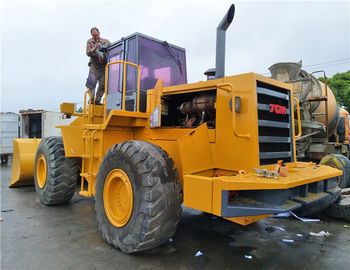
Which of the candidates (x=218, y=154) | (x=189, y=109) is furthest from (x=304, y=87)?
(x=218, y=154)

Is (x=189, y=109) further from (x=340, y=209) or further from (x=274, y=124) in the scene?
(x=340, y=209)

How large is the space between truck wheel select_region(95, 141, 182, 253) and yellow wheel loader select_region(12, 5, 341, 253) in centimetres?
1

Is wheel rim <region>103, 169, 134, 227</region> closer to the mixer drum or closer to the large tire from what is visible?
the large tire

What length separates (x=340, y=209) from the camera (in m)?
4.79

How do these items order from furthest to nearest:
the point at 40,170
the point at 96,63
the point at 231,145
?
the point at 40,170 < the point at 96,63 < the point at 231,145

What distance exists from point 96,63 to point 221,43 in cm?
290

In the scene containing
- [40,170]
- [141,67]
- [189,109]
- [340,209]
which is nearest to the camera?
[189,109]

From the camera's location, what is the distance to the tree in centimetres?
2322

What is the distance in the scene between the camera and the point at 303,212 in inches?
188

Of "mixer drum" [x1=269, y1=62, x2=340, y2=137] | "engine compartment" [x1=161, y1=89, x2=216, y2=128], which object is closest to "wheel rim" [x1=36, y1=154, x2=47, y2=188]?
"engine compartment" [x1=161, y1=89, x2=216, y2=128]

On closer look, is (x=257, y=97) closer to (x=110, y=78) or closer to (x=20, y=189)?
(x=110, y=78)

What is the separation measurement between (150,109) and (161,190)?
1.60 meters

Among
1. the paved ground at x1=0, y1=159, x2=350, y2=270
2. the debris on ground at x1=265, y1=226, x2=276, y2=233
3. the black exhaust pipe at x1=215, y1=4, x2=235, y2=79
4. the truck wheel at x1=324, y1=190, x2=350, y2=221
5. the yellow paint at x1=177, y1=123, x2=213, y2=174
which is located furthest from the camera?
the truck wheel at x1=324, y1=190, x2=350, y2=221

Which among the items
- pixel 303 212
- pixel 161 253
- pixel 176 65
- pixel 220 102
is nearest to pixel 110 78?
pixel 176 65
